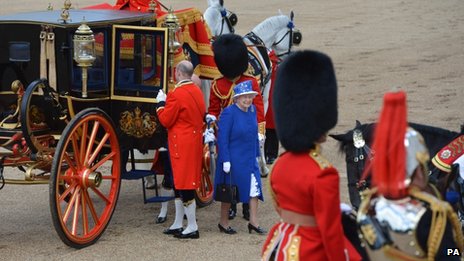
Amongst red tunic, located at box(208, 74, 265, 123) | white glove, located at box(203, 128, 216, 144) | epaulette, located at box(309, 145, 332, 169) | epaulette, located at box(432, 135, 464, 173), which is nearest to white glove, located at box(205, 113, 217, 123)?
white glove, located at box(203, 128, 216, 144)

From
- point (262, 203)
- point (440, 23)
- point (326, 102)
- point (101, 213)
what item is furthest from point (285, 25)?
point (440, 23)

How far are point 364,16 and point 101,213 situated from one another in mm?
13695

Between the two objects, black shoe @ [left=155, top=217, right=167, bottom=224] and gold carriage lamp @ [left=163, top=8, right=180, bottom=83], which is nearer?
gold carriage lamp @ [left=163, top=8, right=180, bottom=83]

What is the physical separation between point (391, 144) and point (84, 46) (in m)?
3.42

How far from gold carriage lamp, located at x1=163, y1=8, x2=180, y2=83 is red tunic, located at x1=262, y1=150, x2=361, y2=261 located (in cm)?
289

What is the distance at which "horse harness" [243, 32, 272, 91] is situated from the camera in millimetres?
9859

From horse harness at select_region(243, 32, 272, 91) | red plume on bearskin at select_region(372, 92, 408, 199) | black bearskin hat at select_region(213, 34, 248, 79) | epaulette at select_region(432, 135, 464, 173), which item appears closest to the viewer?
red plume on bearskin at select_region(372, 92, 408, 199)

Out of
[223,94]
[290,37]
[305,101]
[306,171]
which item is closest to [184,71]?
[223,94]

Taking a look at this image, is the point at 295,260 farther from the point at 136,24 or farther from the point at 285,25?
the point at 285,25

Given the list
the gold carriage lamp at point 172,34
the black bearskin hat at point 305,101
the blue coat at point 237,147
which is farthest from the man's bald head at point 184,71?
the black bearskin hat at point 305,101

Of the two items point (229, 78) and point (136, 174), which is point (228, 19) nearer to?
point (229, 78)

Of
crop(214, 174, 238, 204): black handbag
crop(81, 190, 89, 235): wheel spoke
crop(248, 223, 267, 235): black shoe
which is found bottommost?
crop(248, 223, 267, 235): black shoe

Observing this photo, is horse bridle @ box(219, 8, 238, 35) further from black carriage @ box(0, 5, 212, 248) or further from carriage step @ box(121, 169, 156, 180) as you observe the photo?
carriage step @ box(121, 169, 156, 180)

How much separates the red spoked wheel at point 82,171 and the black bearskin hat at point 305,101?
2.46m
